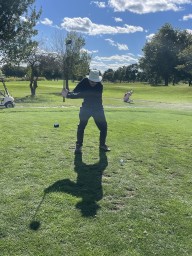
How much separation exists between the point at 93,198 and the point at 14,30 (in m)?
34.7

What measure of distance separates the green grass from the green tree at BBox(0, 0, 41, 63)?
27770mm

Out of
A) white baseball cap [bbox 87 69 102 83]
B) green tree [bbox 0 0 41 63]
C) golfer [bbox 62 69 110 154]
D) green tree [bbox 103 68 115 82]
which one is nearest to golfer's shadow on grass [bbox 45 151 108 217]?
golfer [bbox 62 69 110 154]

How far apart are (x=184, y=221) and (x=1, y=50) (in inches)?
1517

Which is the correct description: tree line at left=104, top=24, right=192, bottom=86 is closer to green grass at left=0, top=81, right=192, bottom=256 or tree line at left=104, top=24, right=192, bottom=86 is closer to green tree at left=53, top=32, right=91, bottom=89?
green tree at left=53, top=32, right=91, bottom=89

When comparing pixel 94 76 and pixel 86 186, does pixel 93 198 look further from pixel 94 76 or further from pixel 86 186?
pixel 94 76

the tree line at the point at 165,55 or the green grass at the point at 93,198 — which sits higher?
the tree line at the point at 165,55

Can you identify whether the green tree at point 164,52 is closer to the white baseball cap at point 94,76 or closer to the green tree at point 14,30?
the green tree at point 14,30

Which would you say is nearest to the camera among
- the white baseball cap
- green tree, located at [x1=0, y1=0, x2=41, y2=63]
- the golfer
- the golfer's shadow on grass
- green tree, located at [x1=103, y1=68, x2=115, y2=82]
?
the golfer's shadow on grass

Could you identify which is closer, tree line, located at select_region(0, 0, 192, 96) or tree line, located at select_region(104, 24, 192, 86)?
tree line, located at select_region(0, 0, 192, 96)

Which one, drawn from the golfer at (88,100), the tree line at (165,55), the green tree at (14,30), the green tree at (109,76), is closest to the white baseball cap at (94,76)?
the golfer at (88,100)

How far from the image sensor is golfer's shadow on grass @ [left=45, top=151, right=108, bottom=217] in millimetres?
6276

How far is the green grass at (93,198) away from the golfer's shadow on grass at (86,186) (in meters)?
0.02

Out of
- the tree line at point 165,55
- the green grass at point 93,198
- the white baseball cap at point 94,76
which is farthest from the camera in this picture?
the tree line at point 165,55

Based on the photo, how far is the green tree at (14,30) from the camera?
36.1 meters
